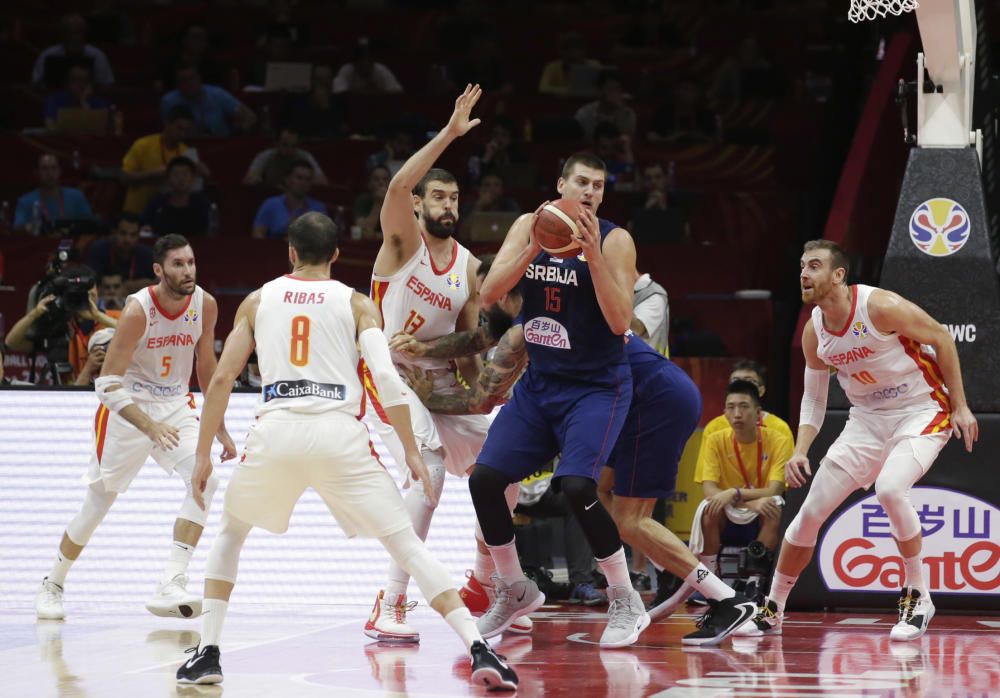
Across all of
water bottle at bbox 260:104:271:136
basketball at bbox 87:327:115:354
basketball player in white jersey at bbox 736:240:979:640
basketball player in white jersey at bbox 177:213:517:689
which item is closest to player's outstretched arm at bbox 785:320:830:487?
basketball player in white jersey at bbox 736:240:979:640

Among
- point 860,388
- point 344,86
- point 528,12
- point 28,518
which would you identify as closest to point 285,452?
point 860,388

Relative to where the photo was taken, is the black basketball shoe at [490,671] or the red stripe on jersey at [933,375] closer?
the black basketball shoe at [490,671]

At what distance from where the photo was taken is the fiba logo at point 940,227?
8555 mm

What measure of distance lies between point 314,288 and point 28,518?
168 inches

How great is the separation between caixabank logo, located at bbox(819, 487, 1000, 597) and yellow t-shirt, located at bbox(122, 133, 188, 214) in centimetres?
769

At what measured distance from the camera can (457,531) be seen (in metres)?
9.04

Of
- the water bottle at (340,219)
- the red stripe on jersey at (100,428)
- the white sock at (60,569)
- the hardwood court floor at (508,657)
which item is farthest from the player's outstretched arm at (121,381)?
the water bottle at (340,219)

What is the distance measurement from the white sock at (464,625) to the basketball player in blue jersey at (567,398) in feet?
3.65

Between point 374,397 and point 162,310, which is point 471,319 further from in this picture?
point 162,310

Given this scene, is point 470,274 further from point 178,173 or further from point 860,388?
point 178,173

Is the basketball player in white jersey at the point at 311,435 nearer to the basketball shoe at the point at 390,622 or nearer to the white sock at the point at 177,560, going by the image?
the basketball shoe at the point at 390,622

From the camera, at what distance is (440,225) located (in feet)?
24.6

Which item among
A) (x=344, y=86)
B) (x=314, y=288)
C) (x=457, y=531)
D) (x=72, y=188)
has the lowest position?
(x=457, y=531)

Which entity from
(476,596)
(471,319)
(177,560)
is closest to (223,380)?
(471,319)
